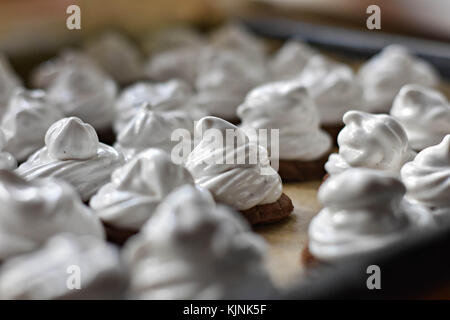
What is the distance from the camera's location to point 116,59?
489 cm

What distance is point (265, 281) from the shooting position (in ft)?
5.55

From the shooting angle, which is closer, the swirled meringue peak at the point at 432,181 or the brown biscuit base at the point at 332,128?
the swirled meringue peak at the point at 432,181

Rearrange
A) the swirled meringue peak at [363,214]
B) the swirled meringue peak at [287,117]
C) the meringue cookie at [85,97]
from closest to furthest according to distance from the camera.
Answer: the swirled meringue peak at [363,214] < the swirled meringue peak at [287,117] < the meringue cookie at [85,97]

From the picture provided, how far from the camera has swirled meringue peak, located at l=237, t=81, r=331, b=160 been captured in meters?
2.99

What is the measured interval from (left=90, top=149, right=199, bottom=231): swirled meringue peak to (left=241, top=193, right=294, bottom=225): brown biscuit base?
16.1 inches

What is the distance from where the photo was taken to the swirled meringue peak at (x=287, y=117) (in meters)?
2.99

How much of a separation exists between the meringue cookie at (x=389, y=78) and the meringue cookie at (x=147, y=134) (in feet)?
4.41

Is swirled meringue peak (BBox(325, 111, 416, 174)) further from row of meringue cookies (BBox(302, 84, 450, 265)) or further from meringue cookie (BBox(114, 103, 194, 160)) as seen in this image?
meringue cookie (BBox(114, 103, 194, 160))

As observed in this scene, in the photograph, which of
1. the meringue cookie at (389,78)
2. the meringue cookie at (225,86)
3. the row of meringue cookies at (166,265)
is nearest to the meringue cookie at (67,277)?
the row of meringue cookies at (166,265)

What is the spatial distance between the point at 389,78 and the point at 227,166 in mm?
1750

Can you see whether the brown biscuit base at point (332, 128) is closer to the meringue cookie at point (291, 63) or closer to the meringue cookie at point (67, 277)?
the meringue cookie at point (291, 63)

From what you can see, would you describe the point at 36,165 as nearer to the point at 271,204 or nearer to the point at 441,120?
the point at 271,204

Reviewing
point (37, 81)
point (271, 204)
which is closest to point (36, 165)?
point (271, 204)

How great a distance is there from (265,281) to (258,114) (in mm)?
1421
